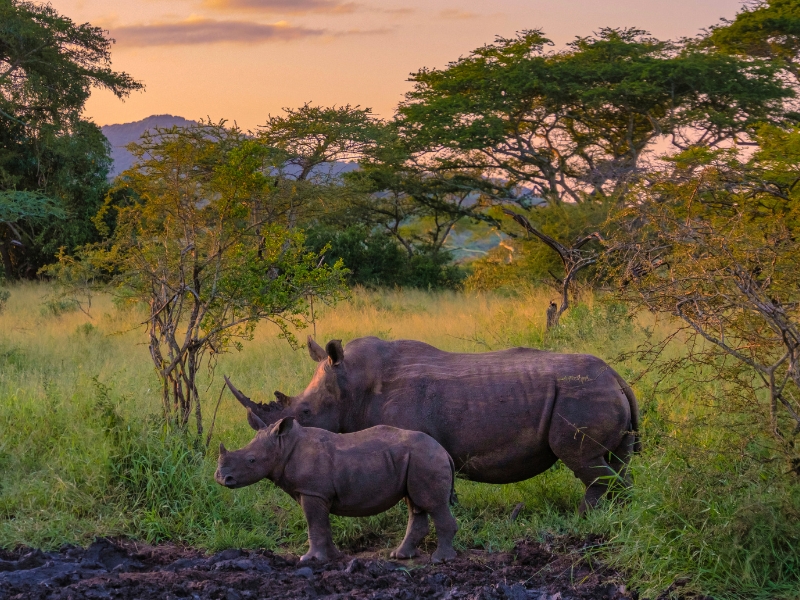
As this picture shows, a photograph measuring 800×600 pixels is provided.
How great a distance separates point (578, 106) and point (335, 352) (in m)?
23.3

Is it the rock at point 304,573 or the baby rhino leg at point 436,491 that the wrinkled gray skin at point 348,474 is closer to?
the baby rhino leg at point 436,491

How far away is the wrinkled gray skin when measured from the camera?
5305 millimetres

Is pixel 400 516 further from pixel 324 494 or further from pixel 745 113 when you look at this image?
pixel 745 113

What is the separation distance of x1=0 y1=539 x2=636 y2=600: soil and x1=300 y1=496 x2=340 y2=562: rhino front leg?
9 cm

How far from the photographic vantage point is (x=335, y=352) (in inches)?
240

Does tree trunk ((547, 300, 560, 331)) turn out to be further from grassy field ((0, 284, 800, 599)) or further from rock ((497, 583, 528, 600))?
rock ((497, 583, 528, 600))

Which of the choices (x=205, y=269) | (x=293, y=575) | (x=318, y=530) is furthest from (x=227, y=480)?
(x=205, y=269)

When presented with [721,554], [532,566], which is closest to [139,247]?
[532,566]

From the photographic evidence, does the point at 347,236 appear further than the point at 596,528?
Yes

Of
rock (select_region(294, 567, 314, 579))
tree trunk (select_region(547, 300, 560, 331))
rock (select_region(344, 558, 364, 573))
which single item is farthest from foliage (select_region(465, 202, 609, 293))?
rock (select_region(294, 567, 314, 579))

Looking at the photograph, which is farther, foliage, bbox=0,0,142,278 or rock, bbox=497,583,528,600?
foliage, bbox=0,0,142,278

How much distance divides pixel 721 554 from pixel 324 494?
2150mm

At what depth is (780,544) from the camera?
4.76 meters

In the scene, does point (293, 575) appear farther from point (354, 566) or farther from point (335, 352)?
point (335, 352)
